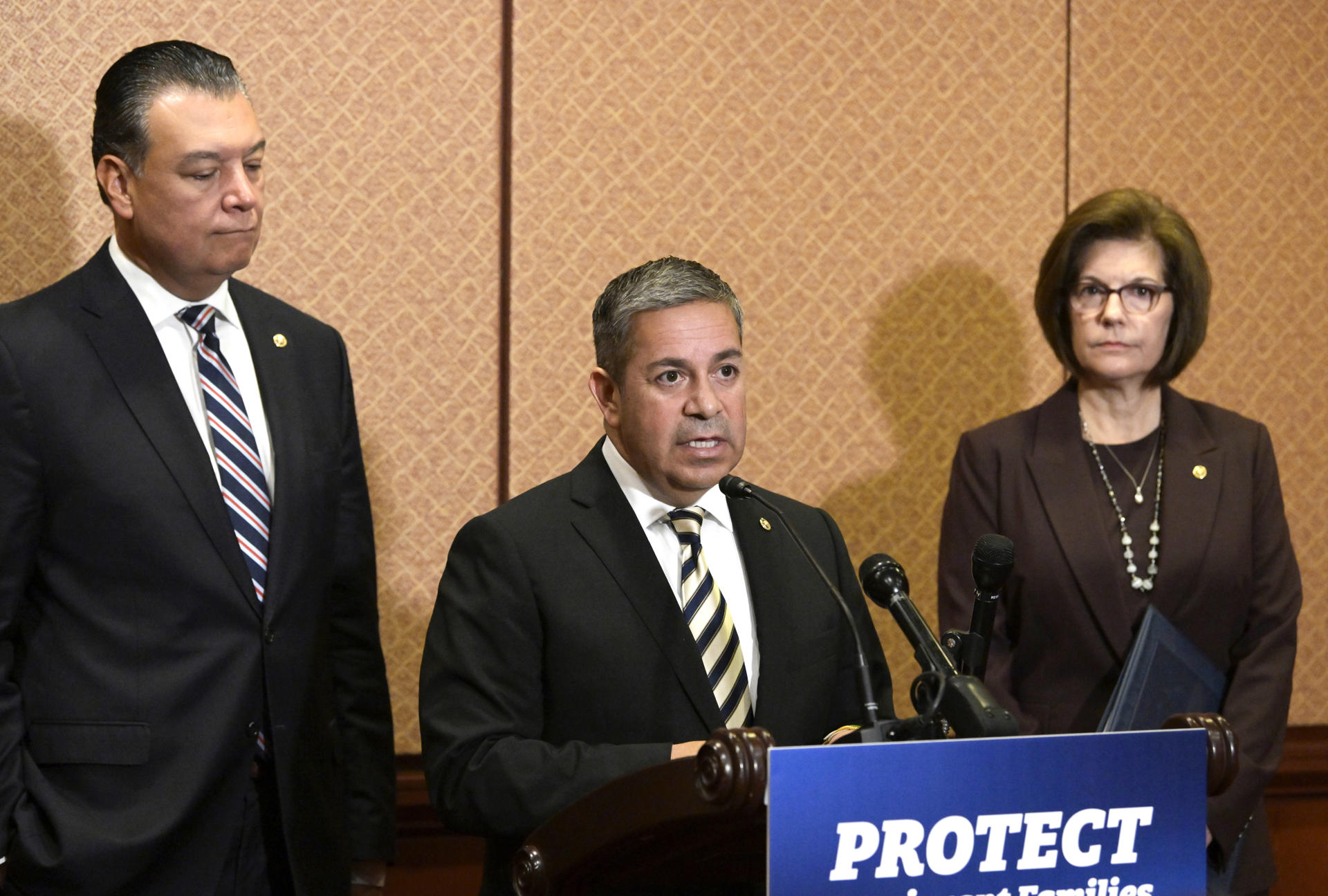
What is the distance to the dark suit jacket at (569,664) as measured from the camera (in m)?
1.70

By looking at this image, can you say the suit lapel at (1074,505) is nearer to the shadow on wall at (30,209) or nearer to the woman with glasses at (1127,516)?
the woman with glasses at (1127,516)

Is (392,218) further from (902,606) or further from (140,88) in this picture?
(902,606)

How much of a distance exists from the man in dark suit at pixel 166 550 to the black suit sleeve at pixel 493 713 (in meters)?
0.33

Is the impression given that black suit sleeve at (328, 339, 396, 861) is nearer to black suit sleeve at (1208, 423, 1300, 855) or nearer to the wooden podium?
the wooden podium

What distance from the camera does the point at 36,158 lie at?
268 cm

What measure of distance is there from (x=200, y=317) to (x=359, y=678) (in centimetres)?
63

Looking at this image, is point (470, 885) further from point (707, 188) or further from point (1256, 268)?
point (1256, 268)

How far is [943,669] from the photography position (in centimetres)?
134

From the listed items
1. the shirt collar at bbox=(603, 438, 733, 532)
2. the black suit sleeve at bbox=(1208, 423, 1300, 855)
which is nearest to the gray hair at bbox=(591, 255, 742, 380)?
the shirt collar at bbox=(603, 438, 733, 532)

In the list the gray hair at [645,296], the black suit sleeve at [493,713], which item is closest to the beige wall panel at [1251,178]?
the gray hair at [645,296]

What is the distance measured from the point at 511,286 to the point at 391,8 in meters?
0.62

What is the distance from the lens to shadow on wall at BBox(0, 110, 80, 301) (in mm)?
2662

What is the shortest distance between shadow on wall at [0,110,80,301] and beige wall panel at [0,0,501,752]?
2 cm

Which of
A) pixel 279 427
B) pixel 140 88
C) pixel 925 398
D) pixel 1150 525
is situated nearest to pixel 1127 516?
pixel 1150 525
